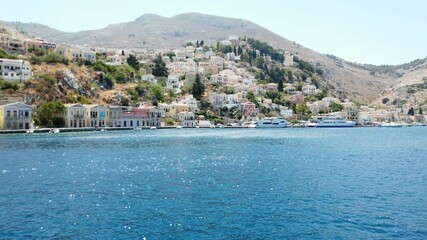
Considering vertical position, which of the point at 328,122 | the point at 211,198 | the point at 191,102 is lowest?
the point at 211,198

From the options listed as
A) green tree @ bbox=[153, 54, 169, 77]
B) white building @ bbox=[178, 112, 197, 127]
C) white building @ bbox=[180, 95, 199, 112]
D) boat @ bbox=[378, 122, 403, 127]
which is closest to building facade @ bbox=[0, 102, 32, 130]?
white building @ bbox=[178, 112, 197, 127]

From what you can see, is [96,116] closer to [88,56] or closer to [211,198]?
[88,56]

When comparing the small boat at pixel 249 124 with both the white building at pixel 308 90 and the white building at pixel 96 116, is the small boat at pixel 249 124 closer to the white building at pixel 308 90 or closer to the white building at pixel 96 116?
the white building at pixel 96 116

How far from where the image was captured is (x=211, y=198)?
92.8 ft

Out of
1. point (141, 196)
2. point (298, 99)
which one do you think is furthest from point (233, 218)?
point (298, 99)

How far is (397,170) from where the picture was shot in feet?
136

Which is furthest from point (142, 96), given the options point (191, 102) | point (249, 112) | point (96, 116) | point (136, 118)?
point (249, 112)

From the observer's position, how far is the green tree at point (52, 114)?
100975 mm

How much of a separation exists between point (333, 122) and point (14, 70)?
104m

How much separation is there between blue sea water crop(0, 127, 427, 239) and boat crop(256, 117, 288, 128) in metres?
100

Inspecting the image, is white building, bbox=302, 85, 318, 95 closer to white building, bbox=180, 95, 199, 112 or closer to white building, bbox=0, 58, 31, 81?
white building, bbox=180, 95, 199, 112

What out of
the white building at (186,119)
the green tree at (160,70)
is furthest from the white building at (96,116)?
the green tree at (160,70)

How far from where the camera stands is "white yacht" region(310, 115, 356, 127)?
520 feet

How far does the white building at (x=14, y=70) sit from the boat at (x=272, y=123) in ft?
239
